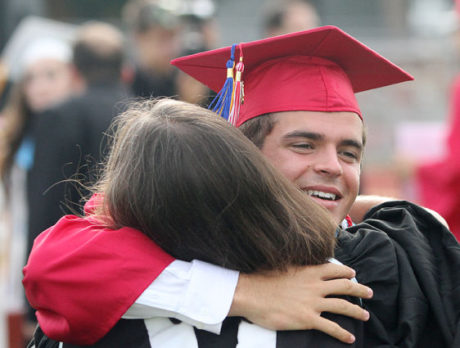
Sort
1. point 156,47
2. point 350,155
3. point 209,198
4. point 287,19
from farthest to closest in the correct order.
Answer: point 287,19
point 156,47
point 350,155
point 209,198

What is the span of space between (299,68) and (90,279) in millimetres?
1017

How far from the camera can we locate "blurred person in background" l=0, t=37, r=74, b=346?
5012 mm

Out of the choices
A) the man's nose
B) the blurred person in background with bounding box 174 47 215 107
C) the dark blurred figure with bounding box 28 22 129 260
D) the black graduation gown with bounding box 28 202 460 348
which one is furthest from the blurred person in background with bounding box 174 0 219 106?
the black graduation gown with bounding box 28 202 460 348

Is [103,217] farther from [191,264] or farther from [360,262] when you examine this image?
[360,262]

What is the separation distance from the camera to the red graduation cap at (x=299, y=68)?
2.28 metres

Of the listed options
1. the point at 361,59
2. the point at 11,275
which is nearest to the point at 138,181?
the point at 361,59

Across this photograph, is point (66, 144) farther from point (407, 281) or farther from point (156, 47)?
point (407, 281)

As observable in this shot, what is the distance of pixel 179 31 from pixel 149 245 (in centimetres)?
303

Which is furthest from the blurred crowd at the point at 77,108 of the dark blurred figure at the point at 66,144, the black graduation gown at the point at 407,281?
the black graduation gown at the point at 407,281

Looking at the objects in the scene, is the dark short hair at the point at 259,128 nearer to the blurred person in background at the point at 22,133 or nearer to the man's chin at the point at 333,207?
the man's chin at the point at 333,207

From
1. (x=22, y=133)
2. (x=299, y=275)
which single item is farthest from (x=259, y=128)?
(x=22, y=133)

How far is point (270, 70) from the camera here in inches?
93.2

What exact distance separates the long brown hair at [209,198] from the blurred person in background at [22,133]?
3244mm

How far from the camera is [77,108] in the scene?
4.05 m
